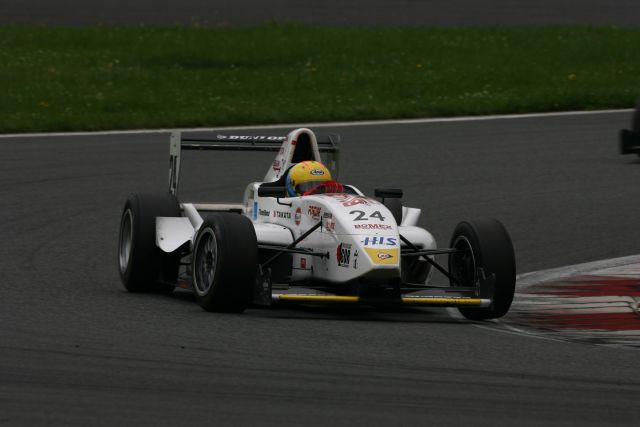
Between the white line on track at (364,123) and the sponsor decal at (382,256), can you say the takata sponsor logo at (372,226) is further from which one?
the white line on track at (364,123)

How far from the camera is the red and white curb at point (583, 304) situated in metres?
9.18

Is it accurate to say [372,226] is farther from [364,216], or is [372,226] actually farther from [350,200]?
[350,200]

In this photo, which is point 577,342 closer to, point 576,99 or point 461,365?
point 461,365

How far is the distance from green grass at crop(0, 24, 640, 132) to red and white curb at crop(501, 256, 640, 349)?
35.2 feet

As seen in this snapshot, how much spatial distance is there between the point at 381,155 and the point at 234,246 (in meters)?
10.0

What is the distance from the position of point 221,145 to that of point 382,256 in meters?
3.34

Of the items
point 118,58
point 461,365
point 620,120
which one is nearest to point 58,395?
point 461,365

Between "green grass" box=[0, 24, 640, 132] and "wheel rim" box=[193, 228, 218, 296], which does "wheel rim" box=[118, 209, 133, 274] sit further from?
"green grass" box=[0, 24, 640, 132]

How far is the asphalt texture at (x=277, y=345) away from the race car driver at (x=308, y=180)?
0.95 m

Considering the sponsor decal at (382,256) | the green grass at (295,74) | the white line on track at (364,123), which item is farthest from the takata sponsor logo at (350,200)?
the green grass at (295,74)

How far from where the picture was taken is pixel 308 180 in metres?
10.5

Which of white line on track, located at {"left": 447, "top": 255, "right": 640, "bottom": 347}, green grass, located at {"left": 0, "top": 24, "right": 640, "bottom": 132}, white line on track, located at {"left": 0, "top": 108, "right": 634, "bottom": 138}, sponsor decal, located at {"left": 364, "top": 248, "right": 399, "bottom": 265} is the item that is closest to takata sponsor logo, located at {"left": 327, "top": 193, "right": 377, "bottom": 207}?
sponsor decal, located at {"left": 364, "top": 248, "right": 399, "bottom": 265}

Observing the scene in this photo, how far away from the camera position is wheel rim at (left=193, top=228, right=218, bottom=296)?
9664 millimetres

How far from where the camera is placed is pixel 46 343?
26.0 feet
